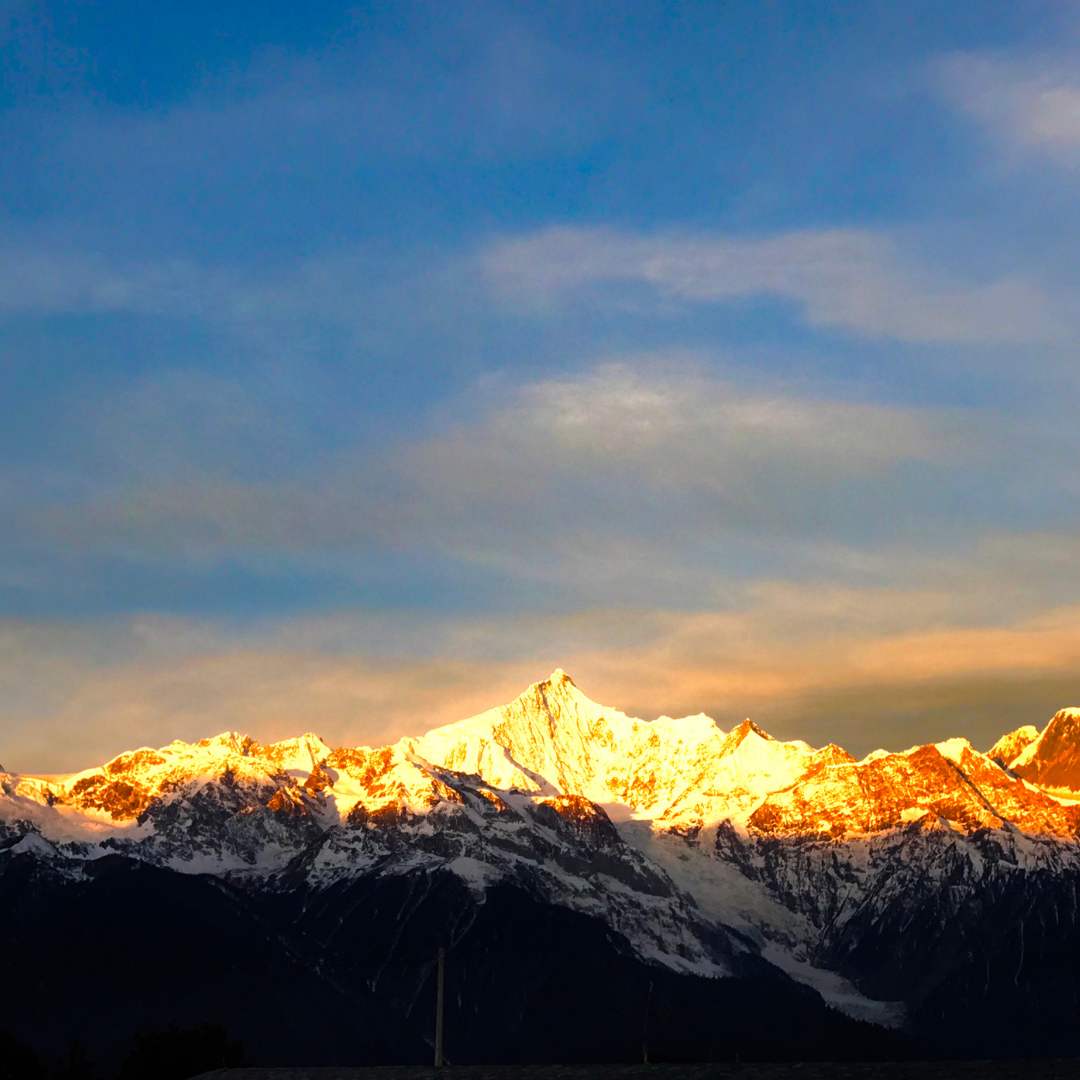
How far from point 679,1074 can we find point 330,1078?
3077cm

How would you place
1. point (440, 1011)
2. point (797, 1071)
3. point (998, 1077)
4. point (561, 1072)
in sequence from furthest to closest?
point (440, 1011) < point (561, 1072) < point (797, 1071) < point (998, 1077)

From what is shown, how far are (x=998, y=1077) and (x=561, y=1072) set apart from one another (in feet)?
113

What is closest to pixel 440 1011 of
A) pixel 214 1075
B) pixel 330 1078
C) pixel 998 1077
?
pixel 330 1078

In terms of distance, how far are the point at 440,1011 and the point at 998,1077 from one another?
48.3 m

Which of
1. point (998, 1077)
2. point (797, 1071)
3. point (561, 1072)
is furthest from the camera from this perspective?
point (561, 1072)

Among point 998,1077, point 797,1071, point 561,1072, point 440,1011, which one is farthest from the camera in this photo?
point 440,1011

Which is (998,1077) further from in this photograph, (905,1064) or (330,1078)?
(330,1078)

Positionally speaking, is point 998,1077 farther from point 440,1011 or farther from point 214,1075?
point 214,1075

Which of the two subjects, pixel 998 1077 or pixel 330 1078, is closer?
pixel 998 1077

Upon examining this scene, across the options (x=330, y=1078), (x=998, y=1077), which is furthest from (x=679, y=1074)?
(x=330, y=1078)

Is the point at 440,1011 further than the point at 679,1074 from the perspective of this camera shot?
Yes

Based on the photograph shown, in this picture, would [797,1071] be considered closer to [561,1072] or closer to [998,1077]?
[998,1077]

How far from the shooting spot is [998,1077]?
354ft

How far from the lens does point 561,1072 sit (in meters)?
130
